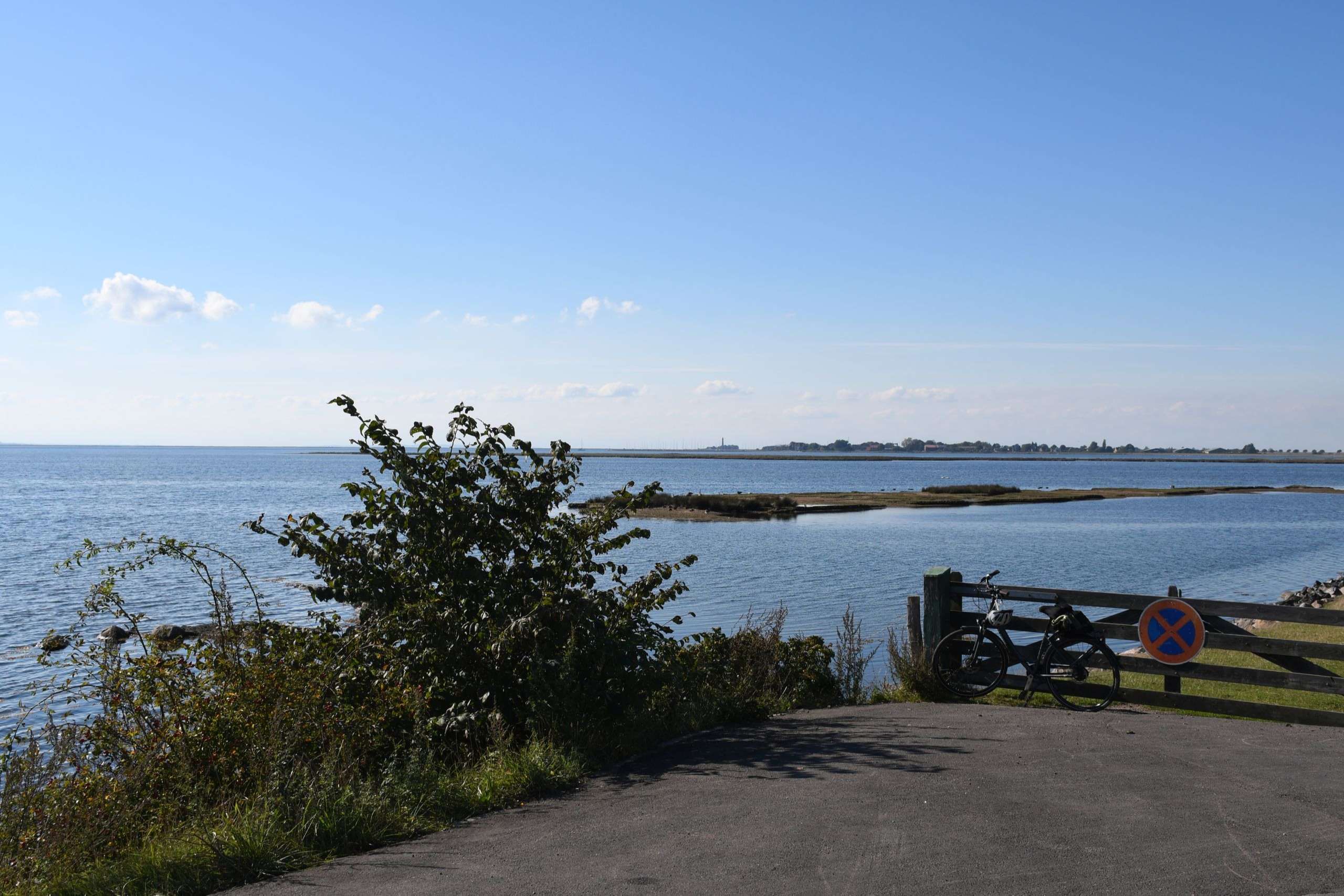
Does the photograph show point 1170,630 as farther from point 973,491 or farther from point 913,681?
point 973,491

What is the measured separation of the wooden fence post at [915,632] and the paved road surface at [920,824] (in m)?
2.53

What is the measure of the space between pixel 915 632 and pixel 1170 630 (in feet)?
9.05

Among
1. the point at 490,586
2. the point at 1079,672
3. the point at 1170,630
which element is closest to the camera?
the point at 490,586

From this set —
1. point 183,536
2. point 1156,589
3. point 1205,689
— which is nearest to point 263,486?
point 183,536

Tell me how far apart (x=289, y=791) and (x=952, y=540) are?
52782 millimetres

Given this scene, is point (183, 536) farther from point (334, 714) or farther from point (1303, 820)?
point (1303, 820)

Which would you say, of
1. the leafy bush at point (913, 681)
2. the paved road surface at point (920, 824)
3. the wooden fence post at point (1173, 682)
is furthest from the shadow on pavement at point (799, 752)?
the wooden fence post at point (1173, 682)

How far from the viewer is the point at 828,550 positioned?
5075cm

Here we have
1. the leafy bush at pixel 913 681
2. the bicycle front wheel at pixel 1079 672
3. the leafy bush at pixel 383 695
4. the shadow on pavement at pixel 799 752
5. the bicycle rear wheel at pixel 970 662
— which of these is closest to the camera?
the leafy bush at pixel 383 695

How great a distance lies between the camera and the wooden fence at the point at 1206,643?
1032cm

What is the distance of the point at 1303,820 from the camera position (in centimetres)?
703

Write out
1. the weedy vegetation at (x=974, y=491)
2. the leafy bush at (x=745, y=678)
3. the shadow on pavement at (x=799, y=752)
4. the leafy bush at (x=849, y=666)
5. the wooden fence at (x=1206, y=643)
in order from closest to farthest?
the shadow on pavement at (x=799, y=752) < the wooden fence at (x=1206, y=643) < the leafy bush at (x=745, y=678) < the leafy bush at (x=849, y=666) < the weedy vegetation at (x=974, y=491)

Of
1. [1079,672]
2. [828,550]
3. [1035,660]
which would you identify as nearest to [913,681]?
[1035,660]

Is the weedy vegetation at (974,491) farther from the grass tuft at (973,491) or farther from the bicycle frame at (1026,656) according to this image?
the bicycle frame at (1026,656)
